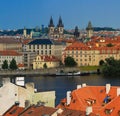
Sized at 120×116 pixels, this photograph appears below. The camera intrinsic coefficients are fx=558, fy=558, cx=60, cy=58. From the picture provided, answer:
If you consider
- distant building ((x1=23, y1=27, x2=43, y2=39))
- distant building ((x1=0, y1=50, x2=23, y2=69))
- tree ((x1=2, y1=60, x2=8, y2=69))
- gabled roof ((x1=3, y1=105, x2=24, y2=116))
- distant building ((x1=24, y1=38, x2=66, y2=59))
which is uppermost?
distant building ((x1=23, y1=27, x2=43, y2=39))

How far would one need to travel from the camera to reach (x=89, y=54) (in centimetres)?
6569

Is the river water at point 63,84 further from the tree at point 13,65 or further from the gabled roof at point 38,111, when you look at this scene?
the gabled roof at point 38,111

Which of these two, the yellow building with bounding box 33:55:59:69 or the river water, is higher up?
the yellow building with bounding box 33:55:59:69

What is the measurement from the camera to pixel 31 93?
49.2 feet

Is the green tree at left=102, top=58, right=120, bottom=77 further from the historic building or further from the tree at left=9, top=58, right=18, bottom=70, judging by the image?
the historic building

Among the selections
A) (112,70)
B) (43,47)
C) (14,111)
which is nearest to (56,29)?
(43,47)

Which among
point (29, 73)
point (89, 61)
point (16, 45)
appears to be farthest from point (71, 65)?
point (16, 45)

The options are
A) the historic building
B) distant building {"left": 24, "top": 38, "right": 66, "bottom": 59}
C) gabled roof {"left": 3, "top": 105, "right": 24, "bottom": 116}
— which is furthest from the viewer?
the historic building

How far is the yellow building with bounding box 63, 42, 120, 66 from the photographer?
6550cm

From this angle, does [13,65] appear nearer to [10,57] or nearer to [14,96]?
[10,57]

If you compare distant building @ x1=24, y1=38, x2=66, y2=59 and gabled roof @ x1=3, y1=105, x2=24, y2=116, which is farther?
distant building @ x1=24, y1=38, x2=66, y2=59

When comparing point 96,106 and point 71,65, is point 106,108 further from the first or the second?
point 71,65

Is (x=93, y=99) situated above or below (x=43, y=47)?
below

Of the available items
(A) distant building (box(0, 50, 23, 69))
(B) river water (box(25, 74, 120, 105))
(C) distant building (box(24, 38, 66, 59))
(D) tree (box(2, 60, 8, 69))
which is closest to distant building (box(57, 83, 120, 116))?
(B) river water (box(25, 74, 120, 105))
